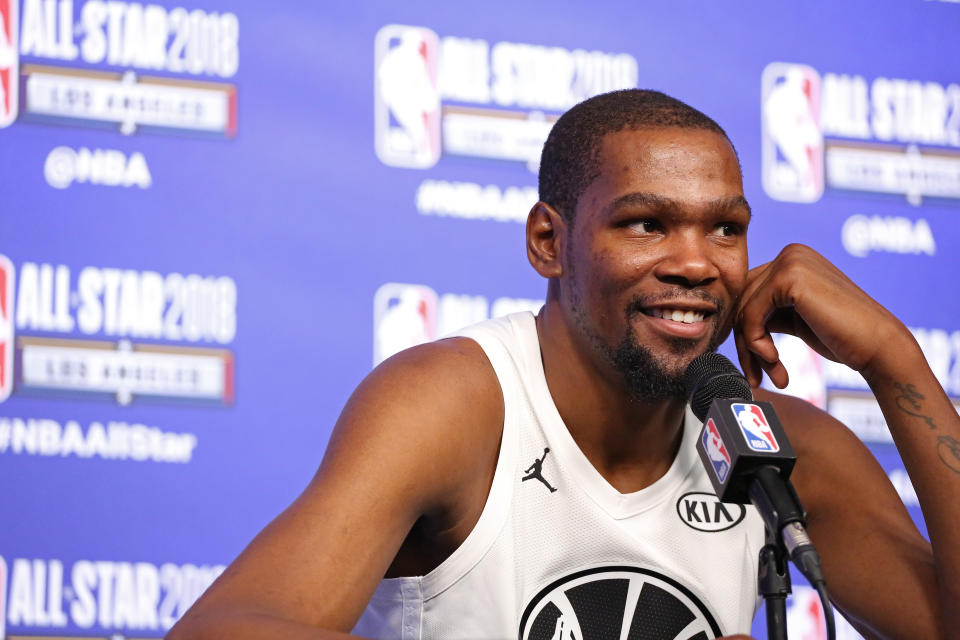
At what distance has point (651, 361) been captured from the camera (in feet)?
5.11

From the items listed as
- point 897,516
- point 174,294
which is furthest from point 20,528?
point 897,516

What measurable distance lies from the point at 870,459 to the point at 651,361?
47cm

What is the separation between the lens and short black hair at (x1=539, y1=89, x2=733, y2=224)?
163 cm

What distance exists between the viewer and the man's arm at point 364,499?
1.15m

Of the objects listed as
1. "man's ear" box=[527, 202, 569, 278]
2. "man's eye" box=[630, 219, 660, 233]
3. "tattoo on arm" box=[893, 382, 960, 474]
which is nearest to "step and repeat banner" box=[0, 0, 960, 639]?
"man's ear" box=[527, 202, 569, 278]

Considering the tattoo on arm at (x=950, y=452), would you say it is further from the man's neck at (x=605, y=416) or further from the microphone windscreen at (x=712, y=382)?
the microphone windscreen at (x=712, y=382)

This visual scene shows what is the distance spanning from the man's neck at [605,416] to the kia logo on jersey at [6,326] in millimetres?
1200

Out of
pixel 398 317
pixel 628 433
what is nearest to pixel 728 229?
pixel 628 433

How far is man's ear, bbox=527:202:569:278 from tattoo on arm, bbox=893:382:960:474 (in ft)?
1.75

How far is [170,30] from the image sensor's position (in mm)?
2389

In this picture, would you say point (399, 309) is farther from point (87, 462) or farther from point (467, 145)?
point (87, 462)

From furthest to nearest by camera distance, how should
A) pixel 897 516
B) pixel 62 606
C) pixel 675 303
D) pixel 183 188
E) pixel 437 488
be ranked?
pixel 183 188 → pixel 62 606 → pixel 897 516 → pixel 675 303 → pixel 437 488

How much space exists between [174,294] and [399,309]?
0.47m

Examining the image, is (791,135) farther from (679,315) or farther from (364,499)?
(364,499)
